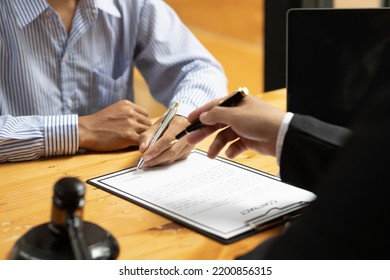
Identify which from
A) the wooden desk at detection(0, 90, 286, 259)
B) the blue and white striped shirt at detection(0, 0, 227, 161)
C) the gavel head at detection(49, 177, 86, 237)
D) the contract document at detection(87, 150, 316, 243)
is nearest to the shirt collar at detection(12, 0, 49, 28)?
the blue and white striped shirt at detection(0, 0, 227, 161)

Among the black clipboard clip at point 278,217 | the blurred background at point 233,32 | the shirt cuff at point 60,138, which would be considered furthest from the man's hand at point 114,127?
the blurred background at point 233,32

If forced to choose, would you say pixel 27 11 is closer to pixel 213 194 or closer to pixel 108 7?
pixel 108 7

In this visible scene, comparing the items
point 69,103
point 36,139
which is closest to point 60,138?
point 36,139

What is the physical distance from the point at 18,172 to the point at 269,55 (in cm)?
121

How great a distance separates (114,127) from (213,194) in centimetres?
35

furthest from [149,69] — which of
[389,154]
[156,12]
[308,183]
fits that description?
[389,154]

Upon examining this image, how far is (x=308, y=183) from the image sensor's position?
0.90 m

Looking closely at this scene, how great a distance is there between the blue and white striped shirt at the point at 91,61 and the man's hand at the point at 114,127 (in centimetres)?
3

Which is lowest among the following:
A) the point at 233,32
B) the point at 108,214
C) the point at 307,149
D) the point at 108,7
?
the point at 233,32

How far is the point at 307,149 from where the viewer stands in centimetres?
88

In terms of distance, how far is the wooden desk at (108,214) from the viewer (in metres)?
0.83

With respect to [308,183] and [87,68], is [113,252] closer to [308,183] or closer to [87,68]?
[308,183]

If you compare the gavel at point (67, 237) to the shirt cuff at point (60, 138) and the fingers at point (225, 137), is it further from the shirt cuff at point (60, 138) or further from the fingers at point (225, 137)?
the shirt cuff at point (60, 138)
